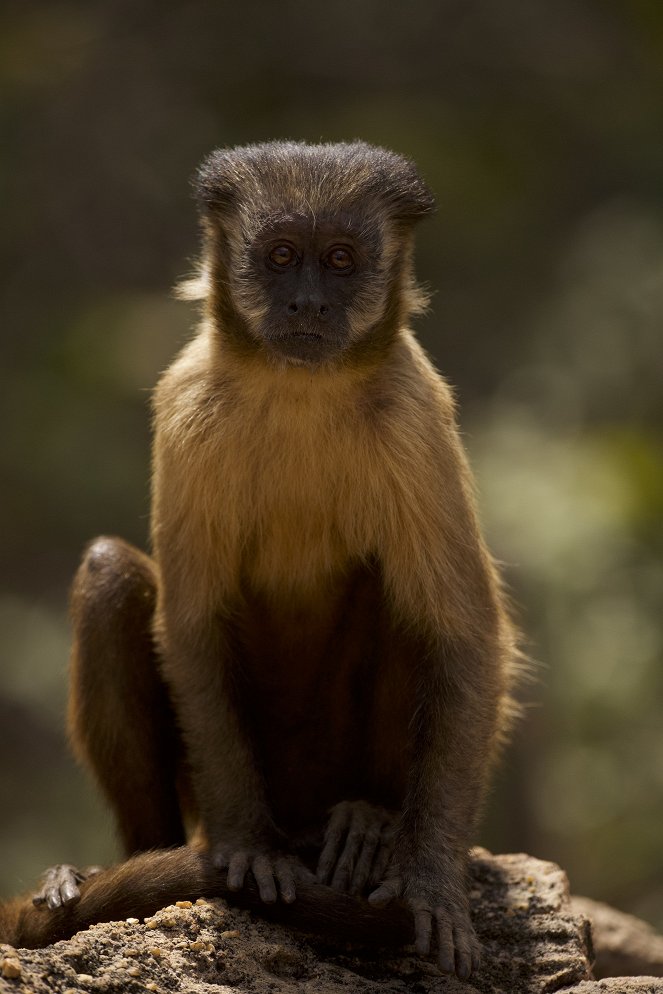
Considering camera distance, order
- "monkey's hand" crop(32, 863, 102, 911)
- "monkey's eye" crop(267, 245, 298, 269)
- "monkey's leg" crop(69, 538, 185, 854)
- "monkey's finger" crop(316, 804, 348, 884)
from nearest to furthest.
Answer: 1. "monkey's hand" crop(32, 863, 102, 911)
2. "monkey's finger" crop(316, 804, 348, 884)
3. "monkey's eye" crop(267, 245, 298, 269)
4. "monkey's leg" crop(69, 538, 185, 854)

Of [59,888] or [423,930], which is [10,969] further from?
[423,930]

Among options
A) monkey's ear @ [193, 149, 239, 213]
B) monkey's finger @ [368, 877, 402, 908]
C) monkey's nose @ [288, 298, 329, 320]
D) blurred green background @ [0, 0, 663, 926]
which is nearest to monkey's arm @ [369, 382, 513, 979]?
monkey's finger @ [368, 877, 402, 908]

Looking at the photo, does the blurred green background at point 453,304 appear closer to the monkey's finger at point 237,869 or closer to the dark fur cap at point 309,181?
the dark fur cap at point 309,181

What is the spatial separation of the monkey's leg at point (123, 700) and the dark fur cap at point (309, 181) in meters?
1.55

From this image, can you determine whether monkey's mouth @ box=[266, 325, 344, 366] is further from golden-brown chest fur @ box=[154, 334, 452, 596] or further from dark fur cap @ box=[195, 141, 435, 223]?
dark fur cap @ box=[195, 141, 435, 223]

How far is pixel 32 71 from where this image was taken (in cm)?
1471

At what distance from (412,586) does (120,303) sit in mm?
8826

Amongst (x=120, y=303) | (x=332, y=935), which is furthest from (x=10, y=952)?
(x=120, y=303)

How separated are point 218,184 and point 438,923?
2.97m

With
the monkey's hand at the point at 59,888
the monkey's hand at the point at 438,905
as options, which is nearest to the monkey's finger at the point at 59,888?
the monkey's hand at the point at 59,888

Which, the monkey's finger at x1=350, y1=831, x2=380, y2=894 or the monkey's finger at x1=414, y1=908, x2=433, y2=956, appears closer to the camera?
the monkey's finger at x1=414, y1=908, x2=433, y2=956

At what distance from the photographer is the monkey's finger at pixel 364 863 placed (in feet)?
17.3

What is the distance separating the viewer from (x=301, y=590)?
230 inches

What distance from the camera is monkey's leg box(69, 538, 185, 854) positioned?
19.2 feet
